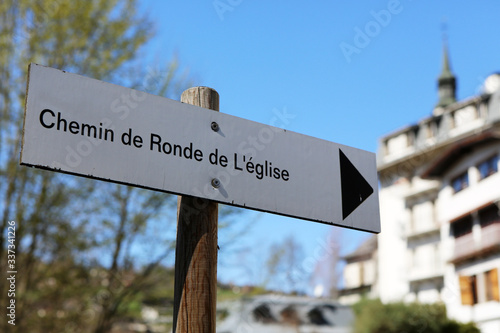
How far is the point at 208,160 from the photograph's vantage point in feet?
8.08

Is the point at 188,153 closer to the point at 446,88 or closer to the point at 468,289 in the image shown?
the point at 468,289

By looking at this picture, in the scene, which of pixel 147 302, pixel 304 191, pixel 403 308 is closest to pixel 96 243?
pixel 147 302

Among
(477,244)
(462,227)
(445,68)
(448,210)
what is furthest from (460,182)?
(445,68)

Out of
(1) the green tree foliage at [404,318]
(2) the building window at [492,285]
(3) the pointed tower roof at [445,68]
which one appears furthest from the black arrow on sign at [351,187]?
(3) the pointed tower roof at [445,68]

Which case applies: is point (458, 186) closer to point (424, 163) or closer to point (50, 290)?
point (424, 163)

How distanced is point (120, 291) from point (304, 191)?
9.99 metres

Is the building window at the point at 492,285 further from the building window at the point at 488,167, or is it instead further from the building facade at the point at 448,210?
the building window at the point at 488,167

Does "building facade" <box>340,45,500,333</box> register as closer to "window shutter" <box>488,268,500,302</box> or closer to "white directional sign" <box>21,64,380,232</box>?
"window shutter" <box>488,268,500,302</box>

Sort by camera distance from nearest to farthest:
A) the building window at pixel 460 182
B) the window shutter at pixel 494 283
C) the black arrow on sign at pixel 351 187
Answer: the black arrow on sign at pixel 351 187 < the window shutter at pixel 494 283 < the building window at pixel 460 182

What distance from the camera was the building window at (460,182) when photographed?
1179 inches

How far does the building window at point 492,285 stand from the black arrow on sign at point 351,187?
25.5 m

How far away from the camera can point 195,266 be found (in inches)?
93.3


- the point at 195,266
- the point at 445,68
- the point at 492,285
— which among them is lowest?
the point at 195,266

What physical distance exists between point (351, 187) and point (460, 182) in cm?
2982
